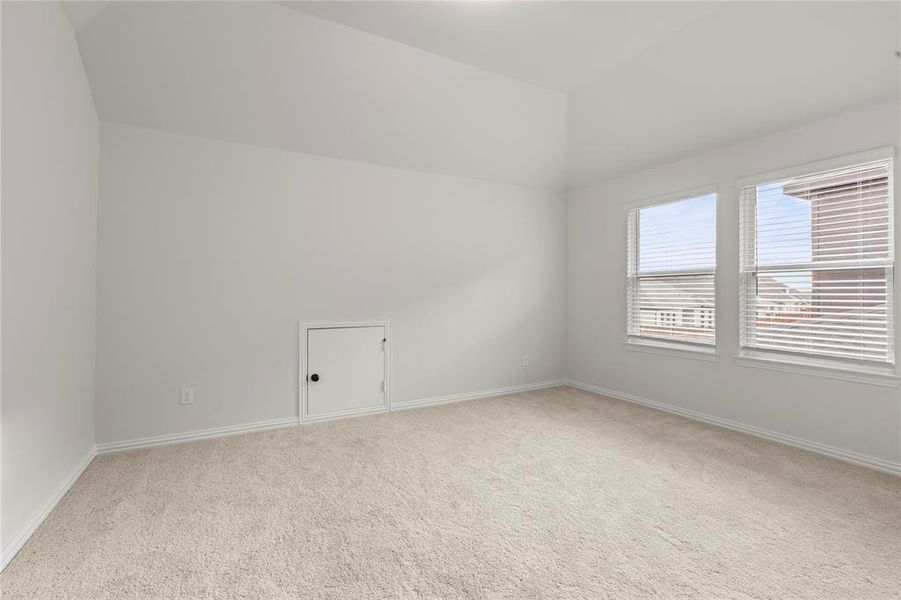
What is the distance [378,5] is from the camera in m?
2.43

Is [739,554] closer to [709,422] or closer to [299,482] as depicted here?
[709,422]

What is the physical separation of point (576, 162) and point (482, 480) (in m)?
3.41

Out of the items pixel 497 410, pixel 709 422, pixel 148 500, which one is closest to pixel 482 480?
pixel 497 410

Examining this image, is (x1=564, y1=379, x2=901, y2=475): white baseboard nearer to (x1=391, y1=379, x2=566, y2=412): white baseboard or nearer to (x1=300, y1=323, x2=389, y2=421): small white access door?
(x1=391, y1=379, x2=566, y2=412): white baseboard

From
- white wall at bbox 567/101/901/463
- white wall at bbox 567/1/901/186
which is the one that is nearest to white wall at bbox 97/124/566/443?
white wall at bbox 567/101/901/463

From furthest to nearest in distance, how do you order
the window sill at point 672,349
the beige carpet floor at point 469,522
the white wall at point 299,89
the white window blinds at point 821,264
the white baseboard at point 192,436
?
the window sill at point 672,349 → the white baseboard at point 192,436 → the white window blinds at point 821,264 → the white wall at point 299,89 → the beige carpet floor at point 469,522

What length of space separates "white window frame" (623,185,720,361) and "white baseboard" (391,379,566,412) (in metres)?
1.02

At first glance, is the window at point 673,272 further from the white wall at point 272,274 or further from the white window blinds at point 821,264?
the white wall at point 272,274

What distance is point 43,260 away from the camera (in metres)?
1.92

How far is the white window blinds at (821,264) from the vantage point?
258 cm

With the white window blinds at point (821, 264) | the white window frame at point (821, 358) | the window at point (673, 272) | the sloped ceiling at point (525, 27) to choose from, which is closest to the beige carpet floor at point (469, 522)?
the white window frame at point (821, 358)

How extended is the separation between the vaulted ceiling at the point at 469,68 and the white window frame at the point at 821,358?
13.9 inches

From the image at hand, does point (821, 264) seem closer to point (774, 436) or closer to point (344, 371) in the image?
point (774, 436)

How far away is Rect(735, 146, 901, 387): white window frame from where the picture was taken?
8.25ft
